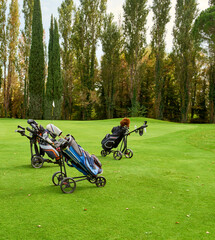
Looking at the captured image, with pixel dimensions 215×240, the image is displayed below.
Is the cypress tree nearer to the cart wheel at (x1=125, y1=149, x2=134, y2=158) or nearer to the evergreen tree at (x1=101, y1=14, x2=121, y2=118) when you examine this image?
the evergreen tree at (x1=101, y1=14, x2=121, y2=118)

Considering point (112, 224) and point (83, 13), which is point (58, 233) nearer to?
point (112, 224)

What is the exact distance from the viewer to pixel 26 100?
122ft

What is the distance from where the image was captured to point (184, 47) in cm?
3366

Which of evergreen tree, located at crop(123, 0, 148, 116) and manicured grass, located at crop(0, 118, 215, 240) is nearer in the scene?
manicured grass, located at crop(0, 118, 215, 240)

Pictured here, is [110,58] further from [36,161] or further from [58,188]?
[58,188]

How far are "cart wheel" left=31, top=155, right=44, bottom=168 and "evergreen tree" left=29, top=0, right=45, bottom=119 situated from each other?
29095mm

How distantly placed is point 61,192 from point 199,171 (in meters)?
3.98

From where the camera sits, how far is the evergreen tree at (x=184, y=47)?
3325 centimetres

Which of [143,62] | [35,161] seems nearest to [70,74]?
[143,62]

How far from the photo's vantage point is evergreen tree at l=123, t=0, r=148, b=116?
34.3 metres

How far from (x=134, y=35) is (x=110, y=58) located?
462cm

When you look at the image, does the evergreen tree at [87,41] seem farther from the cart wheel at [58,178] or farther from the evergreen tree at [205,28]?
the cart wheel at [58,178]

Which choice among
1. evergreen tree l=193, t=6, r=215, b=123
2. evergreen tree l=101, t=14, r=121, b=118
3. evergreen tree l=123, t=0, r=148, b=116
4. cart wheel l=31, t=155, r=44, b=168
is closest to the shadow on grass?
cart wheel l=31, t=155, r=44, b=168

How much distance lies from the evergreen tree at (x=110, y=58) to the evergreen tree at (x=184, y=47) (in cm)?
825
